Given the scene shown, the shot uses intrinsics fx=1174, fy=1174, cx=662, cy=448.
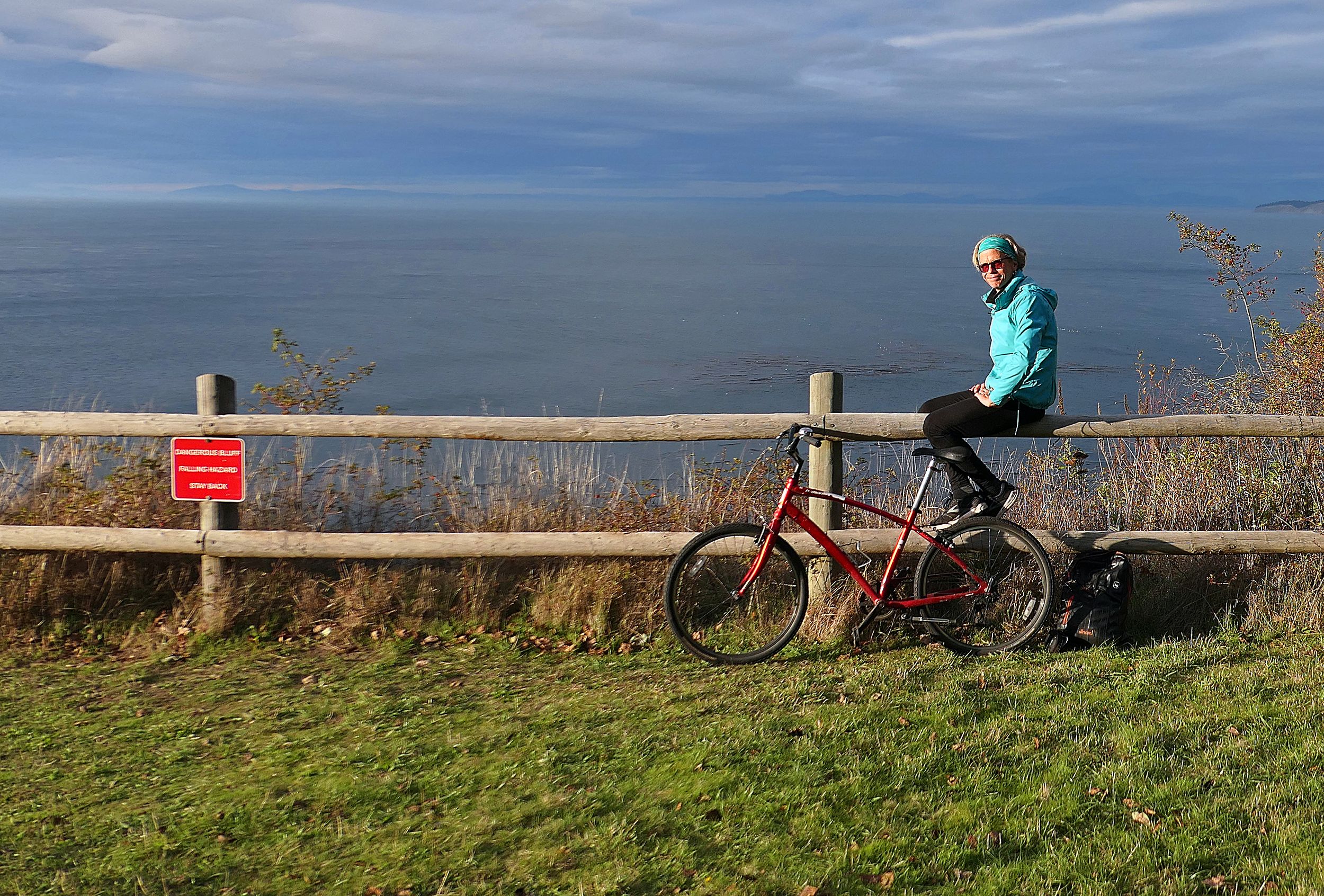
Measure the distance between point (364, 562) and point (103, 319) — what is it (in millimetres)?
48076

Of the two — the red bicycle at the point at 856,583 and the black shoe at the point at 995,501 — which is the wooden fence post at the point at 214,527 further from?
the black shoe at the point at 995,501

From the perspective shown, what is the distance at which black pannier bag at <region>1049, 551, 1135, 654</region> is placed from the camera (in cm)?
625

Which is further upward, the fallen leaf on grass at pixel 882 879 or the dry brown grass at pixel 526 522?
the dry brown grass at pixel 526 522

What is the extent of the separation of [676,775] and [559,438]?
230cm

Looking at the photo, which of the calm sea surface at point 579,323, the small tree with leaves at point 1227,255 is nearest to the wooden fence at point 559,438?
the small tree with leaves at point 1227,255

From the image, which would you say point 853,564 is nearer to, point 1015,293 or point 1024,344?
point 1024,344

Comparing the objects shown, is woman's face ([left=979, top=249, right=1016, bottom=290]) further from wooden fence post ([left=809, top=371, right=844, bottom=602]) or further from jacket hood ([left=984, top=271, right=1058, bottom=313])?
wooden fence post ([left=809, top=371, right=844, bottom=602])

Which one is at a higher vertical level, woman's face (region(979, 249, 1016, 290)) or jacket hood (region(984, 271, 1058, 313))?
woman's face (region(979, 249, 1016, 290))

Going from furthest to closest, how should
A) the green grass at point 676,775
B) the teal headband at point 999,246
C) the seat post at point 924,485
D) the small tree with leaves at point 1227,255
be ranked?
1. the small tree with leaves at point 1227,255
2. the seat post at point 924,485
3. the teal headband at point 999,246
4. the green grass at point 676,775

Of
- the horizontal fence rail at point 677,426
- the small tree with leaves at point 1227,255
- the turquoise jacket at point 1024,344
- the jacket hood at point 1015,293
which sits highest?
the small tree with leaves at point 1227,255

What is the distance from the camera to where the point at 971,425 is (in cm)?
619

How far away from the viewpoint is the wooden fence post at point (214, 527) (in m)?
6.75

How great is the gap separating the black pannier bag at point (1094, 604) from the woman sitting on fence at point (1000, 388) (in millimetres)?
578

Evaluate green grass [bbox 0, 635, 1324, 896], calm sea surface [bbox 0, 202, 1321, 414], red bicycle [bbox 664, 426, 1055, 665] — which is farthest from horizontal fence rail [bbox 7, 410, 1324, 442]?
calm sea surface [bbox 0, 202, 1321, 414]
